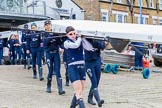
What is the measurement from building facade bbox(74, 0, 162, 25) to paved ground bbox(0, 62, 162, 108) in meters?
22.0

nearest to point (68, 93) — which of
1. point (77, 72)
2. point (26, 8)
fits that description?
point (77, 72)

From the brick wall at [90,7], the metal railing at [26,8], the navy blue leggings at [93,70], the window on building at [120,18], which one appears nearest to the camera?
the navy blue leggings at [93,70]

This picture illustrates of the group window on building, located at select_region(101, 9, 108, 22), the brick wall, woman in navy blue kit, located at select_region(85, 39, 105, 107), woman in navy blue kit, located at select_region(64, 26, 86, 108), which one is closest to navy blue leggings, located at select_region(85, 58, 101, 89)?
woman in navy blue kit, located at select_region(85, 39, 105, 107)

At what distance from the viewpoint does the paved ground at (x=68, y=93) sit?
11.3m

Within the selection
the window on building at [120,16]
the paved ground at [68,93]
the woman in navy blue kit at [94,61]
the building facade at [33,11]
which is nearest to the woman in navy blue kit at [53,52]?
the paved ground at [68,93]

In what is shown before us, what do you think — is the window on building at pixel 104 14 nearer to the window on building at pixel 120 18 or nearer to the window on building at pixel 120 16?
the window on building at pixel 120 16

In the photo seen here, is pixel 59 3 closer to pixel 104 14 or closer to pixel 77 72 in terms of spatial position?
pixel 104 14

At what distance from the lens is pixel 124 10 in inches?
1703

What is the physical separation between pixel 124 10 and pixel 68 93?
31269 millimetres

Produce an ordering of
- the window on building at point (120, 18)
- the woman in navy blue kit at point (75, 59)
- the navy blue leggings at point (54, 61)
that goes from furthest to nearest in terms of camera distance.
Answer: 1. the window on building at point (120, 18)
2. the navy blue leggings at point (54, 61)
3. the woman in navy blue kit at point (75, 59)

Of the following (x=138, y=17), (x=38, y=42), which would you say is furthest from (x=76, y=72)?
(x=138, y=17)

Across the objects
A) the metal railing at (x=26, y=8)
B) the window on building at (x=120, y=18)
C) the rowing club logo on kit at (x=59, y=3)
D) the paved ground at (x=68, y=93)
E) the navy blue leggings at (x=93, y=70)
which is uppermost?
the rowing club logo on kit at (x=59, y=3)

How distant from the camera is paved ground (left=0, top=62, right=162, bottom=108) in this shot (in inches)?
444

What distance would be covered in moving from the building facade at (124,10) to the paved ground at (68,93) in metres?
22.0
